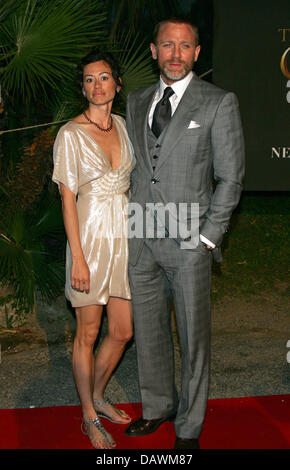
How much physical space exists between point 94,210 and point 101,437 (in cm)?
120

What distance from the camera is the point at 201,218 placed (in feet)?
10.2

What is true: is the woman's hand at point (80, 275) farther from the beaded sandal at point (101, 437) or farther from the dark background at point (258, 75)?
the dark background at point (258, 75)

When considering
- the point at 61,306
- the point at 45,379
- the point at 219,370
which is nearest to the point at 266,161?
the point at 61,306

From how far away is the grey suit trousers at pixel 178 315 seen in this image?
312 centimetres

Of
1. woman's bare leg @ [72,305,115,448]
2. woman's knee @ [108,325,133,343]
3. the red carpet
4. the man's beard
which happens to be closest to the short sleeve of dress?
the man's beard

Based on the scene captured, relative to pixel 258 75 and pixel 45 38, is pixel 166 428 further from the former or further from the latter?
pixel 258 75

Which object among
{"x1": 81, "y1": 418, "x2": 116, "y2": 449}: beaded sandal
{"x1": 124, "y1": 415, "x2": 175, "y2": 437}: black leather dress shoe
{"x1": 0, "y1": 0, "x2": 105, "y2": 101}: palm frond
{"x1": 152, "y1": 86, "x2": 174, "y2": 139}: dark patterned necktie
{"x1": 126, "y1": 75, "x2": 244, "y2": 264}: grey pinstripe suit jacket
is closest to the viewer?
{"x1": 126, "y1": 75, "x2": 244, "y2": 264}: grey pinstripe suit jacket

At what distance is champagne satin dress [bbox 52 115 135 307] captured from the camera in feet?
10.3

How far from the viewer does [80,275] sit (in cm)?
319

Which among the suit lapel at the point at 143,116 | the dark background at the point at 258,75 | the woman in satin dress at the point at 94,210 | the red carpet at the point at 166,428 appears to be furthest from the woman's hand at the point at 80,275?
the dark background at the point at 258,75

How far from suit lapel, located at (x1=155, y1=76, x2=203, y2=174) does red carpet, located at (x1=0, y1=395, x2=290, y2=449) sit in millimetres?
1484

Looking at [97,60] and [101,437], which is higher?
[97,60]

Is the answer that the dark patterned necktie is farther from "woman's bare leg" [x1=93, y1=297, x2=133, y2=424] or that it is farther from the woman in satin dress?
"woman's bare leg" [x1=93, y1=297, x2=133, y2=424]

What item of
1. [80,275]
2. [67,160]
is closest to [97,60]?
[67,160]
